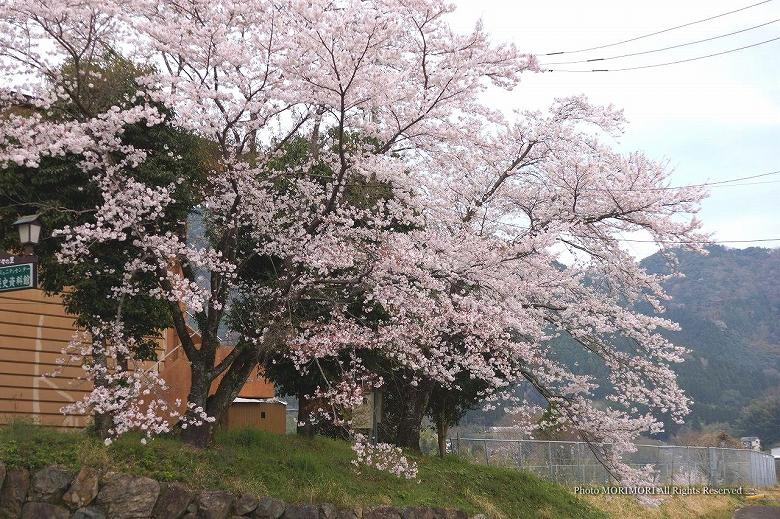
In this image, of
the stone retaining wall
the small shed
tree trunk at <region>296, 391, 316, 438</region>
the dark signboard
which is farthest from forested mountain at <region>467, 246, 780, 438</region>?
the dark signboard

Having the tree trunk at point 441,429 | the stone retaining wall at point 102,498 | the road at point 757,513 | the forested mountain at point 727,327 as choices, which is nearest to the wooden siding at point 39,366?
the stone retaining wall at point 102,498

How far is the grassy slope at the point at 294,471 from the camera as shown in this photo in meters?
11.0

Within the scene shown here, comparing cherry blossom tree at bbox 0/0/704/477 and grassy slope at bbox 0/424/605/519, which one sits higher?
cherry blossom tree at bbox 0/0/704/477

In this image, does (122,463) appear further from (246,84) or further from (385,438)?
(385,438)

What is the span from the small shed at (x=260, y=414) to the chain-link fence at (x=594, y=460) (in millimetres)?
5646

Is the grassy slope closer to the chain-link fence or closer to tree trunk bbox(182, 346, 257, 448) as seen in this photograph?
tree trunk bbox(182, 346, 257, 448)

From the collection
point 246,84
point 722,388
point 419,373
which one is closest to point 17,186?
point 246,84

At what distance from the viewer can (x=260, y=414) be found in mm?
21234

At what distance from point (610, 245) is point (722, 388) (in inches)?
2544

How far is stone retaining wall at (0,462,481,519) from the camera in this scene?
33.9 ft

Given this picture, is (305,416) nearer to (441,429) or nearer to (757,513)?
(441,429)

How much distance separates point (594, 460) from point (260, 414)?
37.9ft

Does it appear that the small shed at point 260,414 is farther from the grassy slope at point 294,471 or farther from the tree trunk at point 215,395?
the tree trunk at point 215,395

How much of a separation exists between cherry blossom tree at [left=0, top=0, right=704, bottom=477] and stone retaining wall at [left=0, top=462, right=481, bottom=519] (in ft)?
3.00
